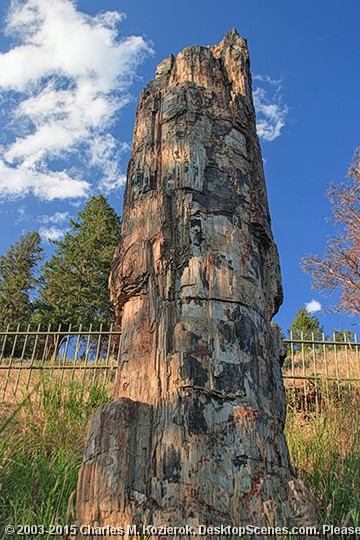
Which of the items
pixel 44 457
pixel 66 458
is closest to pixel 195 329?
pixel 66 458

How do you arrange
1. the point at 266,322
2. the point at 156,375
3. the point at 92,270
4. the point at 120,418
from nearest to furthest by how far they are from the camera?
the point at 120,418
the point at 156,375
the point at 266,322
the point at 92,270

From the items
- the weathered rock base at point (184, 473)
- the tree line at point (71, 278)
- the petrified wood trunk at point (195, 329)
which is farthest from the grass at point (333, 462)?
the tree line at point (71, 278)

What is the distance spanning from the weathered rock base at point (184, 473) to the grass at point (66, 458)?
0.18 m

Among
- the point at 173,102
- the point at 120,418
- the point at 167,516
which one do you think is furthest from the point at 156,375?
the point at 173,102

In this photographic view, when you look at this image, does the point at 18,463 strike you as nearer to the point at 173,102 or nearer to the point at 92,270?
the point at 173,102

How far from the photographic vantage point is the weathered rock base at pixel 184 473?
6.62ft

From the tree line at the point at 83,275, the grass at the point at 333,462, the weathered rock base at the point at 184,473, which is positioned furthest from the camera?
the tree line at the point at 83,275

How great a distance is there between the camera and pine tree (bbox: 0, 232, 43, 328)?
69.1 ft

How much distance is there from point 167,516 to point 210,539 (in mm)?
192

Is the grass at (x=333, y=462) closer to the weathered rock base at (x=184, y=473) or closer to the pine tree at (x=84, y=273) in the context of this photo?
the weathered rock base at (x=184, y=473)

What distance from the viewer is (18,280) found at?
22.8 meters

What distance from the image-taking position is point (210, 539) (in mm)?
1944

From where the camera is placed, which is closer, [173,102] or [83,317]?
[173,102]

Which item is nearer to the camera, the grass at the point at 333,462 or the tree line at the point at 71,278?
the grass at the point at 333,462
